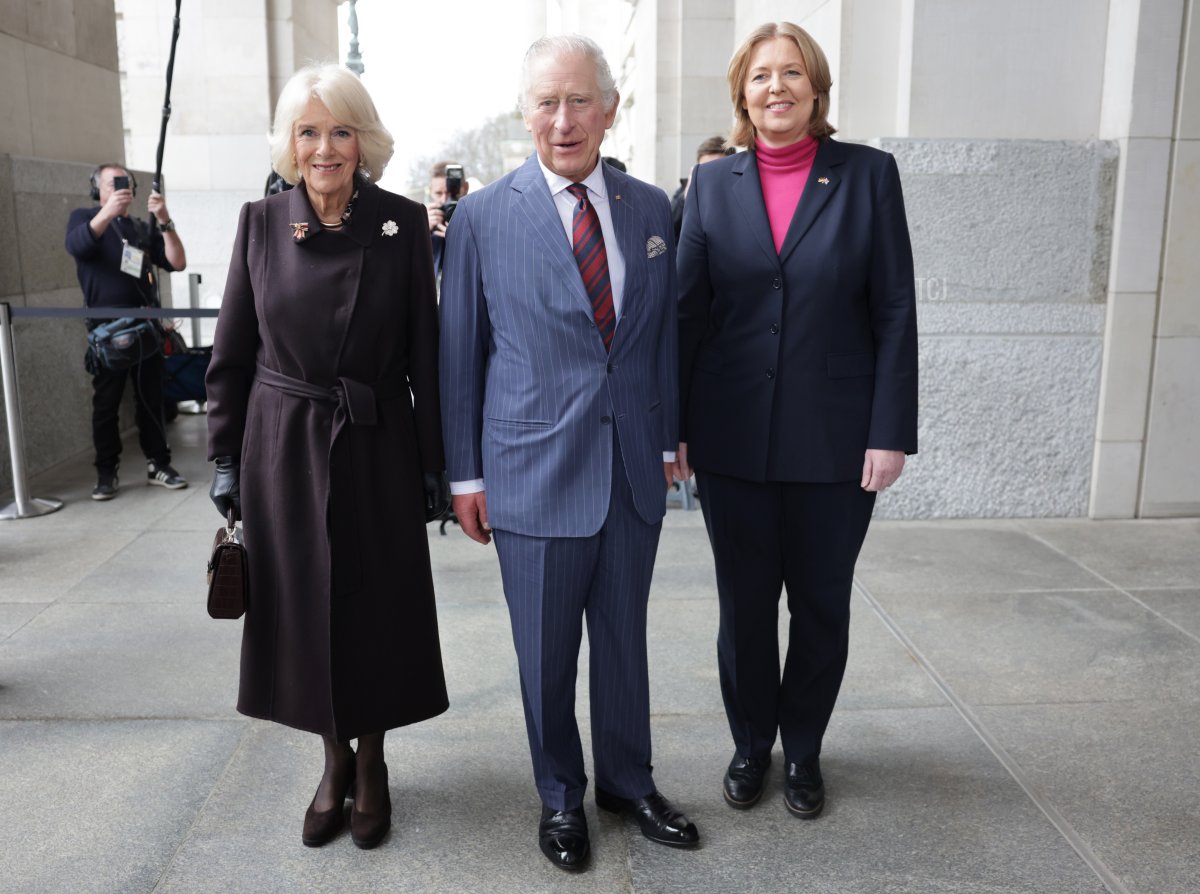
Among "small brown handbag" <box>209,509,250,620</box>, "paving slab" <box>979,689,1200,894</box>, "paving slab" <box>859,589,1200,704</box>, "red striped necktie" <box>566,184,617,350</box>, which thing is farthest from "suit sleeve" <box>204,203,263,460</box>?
"paving slab" <box>859,589,1200,704</box>

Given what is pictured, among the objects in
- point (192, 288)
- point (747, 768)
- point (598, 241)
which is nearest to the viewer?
point (598, 241)

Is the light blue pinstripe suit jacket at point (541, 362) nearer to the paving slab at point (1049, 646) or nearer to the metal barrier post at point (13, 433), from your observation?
the paving slab at point (1049, 646)

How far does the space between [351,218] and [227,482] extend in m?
0.78

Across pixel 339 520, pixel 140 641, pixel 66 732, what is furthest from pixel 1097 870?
pixel 140 641

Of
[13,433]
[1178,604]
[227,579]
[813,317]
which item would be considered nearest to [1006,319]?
[1178,604]

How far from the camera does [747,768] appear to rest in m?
3.41

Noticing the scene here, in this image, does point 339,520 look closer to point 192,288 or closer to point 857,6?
point 857,6

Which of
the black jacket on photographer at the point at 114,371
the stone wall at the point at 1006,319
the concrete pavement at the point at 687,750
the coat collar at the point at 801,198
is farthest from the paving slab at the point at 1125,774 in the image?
the black jacket on photographer at the point at 114,371

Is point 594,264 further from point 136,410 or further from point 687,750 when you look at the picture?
point 136,410

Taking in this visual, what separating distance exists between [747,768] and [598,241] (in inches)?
63.5

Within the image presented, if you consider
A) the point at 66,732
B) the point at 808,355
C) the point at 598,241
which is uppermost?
the point at 598,241

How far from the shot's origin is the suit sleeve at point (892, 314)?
311 cm

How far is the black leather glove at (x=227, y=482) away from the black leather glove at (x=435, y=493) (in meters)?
0.50

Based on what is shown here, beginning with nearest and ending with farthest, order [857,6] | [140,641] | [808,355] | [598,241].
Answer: [598,241] → [808,355] → [140,641] → [857,6]
